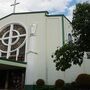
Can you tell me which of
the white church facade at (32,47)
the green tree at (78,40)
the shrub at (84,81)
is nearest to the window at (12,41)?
the white church facade at (32,47)

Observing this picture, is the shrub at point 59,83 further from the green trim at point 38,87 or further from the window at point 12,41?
the window at point 12,41

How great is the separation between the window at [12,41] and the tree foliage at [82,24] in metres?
11.5

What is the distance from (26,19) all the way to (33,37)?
3.75 meters

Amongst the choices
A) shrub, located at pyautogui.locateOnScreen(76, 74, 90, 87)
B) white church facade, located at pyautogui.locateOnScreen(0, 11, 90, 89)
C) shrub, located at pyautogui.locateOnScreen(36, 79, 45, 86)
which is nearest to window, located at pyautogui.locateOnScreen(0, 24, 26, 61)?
white church facade, located at pyautogui.locateOnScreen(0, 11, 90, 89)

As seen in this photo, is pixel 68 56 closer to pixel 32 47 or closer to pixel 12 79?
pixel 32 47

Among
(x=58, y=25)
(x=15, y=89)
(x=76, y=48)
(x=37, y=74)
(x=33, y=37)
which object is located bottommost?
(x=15, y=89)

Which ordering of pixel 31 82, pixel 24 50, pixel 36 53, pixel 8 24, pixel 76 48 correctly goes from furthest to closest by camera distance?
pixel 8 24
pixel 24 50
pixel 36 53
pixel 31 82
pixel 76 48

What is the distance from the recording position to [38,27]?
28.1 m

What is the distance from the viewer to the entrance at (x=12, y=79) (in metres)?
27.2

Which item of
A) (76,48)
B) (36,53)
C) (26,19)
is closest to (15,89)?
(36,53)

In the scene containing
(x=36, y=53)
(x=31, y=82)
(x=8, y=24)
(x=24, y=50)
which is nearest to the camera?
(x=31, y=82)

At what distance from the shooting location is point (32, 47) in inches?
1024

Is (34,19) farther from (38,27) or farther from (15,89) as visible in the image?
(15,89)

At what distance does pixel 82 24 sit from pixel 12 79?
14.6 m
